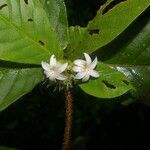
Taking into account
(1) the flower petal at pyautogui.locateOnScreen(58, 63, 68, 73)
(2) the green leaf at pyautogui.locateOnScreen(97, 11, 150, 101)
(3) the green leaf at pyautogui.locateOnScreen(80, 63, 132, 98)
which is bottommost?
(3) the green leaf at pyautogui.locateOnScreen(80, 63, 132, 98)

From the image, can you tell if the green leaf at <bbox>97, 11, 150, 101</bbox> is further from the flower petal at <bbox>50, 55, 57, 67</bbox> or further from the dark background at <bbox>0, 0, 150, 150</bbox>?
the dark background at <bbox>0, 0, 150, 150</bbox>

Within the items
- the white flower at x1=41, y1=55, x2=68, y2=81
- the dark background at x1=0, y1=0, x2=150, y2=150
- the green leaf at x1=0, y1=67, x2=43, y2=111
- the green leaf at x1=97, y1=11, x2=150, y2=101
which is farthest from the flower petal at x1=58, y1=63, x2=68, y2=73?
the dark background at x1=0, y1=0, x2=150, y2=150

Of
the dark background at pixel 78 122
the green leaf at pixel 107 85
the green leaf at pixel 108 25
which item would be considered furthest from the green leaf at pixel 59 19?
the dark background at pixel 78 122

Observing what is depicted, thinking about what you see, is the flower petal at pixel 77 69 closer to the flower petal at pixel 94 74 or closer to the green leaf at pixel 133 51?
the flower petal at pixel 94 74

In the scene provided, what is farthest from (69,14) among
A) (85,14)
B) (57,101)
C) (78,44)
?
(78,44)

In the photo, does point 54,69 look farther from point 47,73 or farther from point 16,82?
point 16,82

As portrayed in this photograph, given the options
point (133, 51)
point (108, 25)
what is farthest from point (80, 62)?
point (133, 51)
